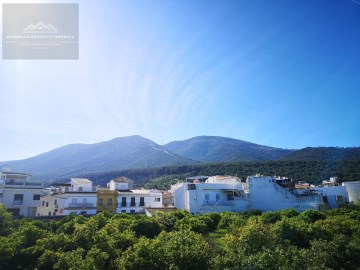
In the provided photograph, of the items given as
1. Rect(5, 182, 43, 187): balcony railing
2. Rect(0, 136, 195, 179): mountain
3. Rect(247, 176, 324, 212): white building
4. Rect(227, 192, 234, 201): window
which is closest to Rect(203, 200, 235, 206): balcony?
Rect(227, 192, 234, 201): window

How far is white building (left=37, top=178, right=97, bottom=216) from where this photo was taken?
135 feet

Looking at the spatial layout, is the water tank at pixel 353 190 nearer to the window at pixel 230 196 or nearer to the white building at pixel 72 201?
the window at pixel 230 196

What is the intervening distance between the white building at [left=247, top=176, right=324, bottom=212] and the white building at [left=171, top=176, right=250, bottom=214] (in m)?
1.85

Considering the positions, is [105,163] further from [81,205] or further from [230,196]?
[230,196]

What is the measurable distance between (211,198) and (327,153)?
7703cm

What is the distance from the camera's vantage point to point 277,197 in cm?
4009

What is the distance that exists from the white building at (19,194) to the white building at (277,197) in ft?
107

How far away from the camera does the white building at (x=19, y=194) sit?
40500 millimetres

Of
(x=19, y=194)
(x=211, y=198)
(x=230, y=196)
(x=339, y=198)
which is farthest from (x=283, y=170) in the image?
(x=19, y=194)

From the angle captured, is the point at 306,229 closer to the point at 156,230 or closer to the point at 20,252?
the point at 156,230

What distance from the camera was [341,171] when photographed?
232 ft

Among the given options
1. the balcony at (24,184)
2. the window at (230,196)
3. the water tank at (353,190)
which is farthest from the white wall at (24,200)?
the water tank at (353,190)

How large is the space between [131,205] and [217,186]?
1489 centimetres

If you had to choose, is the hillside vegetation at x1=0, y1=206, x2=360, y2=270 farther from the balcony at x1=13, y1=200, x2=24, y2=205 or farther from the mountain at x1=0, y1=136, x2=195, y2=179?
the mountain at x1=0, y1=136, x2=195, y2=179
